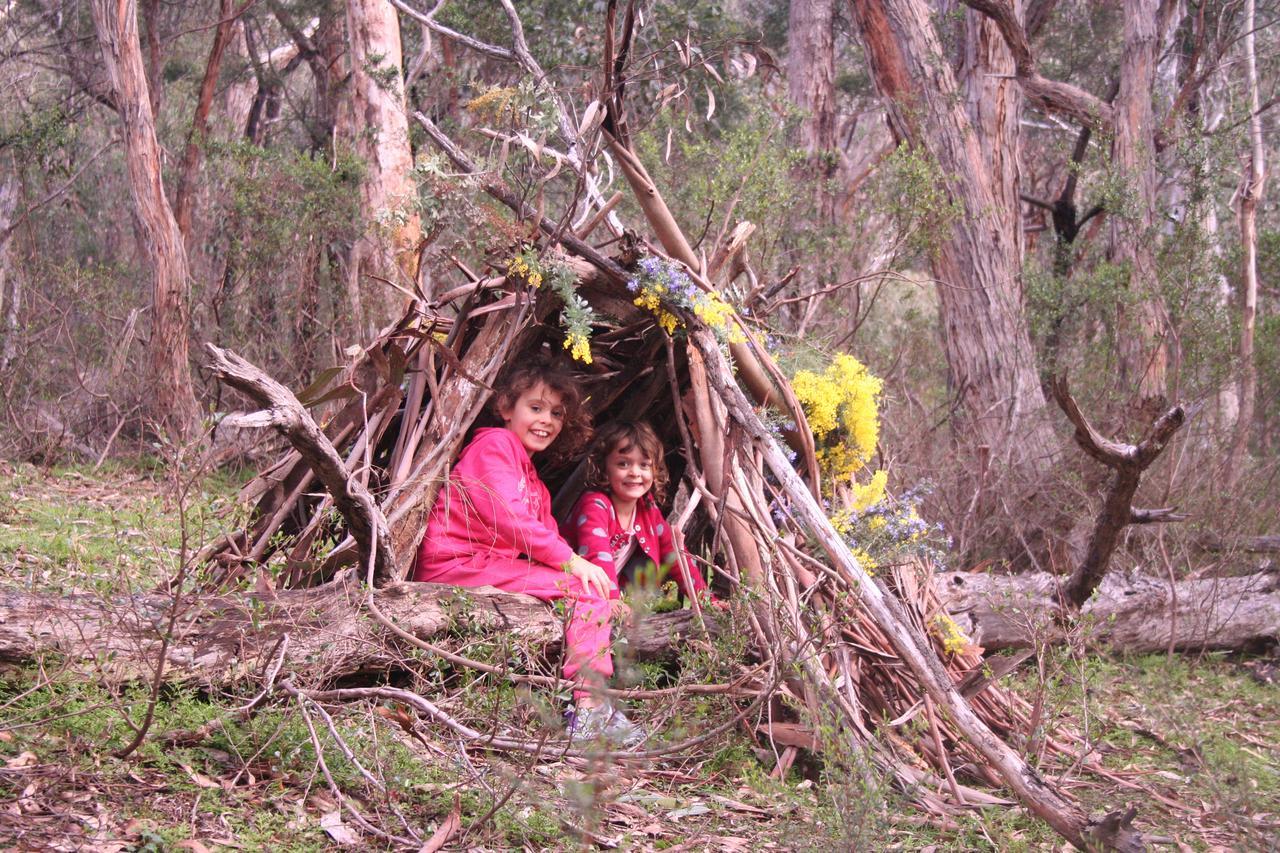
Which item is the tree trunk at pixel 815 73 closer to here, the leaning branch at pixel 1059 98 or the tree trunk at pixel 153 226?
the leaning branch at pixel 1059 98

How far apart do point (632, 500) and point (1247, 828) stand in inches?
107

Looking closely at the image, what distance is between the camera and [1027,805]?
3.66m

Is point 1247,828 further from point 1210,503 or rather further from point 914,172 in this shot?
point 914,172

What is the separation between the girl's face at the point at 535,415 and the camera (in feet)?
15.2

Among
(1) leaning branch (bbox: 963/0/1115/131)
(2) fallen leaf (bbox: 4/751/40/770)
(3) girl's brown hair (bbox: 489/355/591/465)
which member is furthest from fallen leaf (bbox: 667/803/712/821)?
(1) leaning branch (bbox: 963/0/1115/131)

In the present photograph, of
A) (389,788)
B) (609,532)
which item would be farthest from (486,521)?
(389,788)

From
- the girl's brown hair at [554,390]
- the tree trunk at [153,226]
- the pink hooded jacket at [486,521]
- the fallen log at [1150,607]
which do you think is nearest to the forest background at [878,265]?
the tree trunk at [153,226]

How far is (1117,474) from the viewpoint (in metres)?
5.09

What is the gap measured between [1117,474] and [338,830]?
360 cm

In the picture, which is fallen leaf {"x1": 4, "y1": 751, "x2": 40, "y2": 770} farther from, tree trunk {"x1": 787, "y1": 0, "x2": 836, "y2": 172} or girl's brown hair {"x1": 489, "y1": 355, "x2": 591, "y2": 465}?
tree trunk {"x1": 787, "y1": 0, "x2": 836, "y2": 172}

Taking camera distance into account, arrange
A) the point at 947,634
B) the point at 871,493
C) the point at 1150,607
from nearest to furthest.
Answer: the point at 947,634, the point at 871,493, the point at 1150,607

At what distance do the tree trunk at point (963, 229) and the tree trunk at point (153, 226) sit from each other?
5.63m

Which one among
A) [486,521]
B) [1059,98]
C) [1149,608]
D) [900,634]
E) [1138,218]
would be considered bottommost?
[1149,608]

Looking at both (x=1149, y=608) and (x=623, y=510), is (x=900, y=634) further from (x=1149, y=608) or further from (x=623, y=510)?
(x=1149, y=608)
